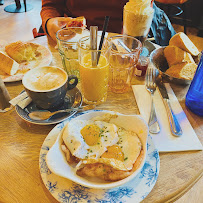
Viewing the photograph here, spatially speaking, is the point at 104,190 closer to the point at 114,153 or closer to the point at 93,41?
the point at 114,153

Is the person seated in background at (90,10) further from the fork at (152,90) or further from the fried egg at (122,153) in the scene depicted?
the fried egg at (122,153)

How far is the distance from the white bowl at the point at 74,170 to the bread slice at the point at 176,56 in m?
0.62

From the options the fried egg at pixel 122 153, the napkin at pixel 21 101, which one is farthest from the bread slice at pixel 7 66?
the fried egg at pixel 122 153

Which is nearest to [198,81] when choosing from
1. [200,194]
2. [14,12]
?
[200,194]

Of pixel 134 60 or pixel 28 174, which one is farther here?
pixel 134 60

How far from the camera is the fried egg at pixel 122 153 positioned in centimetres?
64

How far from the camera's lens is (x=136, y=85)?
3.76 feet

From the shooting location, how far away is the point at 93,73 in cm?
92

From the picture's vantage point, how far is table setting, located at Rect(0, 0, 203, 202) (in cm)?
64

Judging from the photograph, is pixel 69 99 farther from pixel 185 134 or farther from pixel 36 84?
pixel 185 134

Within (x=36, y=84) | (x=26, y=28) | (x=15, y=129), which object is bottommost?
(x=26, y=28)

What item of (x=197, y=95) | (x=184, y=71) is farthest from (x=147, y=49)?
(x=197, y=95)

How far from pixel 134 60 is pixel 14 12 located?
4.85 m

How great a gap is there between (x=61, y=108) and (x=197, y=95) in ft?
2.26
